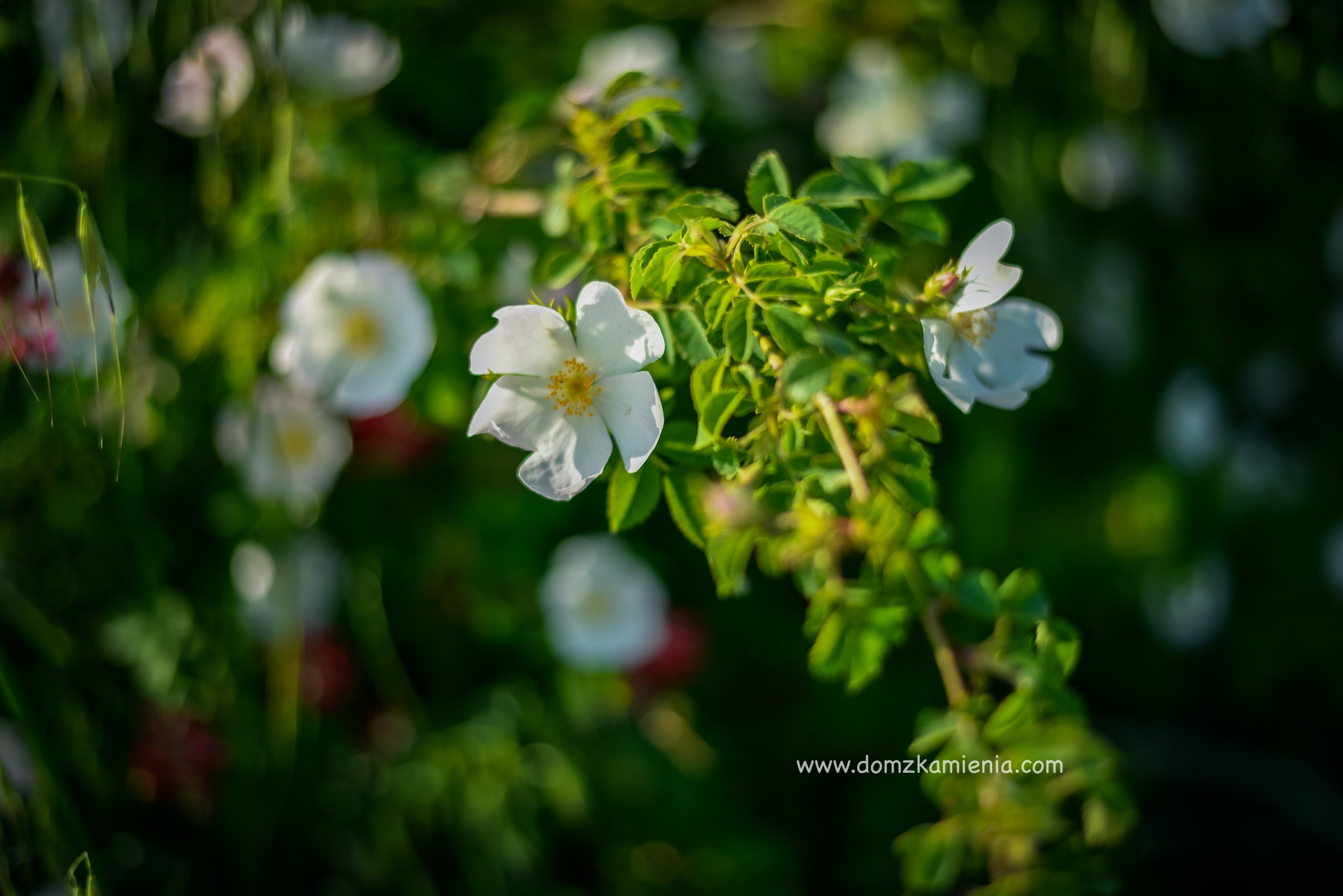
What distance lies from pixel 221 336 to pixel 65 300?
17 cm

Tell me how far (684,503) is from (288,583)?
0.83m

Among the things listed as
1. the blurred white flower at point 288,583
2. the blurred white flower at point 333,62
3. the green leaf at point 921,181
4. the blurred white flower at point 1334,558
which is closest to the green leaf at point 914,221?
the green leaf at point 921,181

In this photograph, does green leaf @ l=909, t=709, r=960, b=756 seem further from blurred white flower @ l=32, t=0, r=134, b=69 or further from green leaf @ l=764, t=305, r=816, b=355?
blurred white flower @ l=32, t=0, r=134, b=69

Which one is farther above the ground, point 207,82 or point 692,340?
point 207,82

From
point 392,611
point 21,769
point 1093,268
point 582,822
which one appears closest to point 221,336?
point 392,611

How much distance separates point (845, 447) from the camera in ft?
1.67

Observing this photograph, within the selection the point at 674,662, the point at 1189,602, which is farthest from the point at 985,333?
the point at 1189,602

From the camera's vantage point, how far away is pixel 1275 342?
172cm

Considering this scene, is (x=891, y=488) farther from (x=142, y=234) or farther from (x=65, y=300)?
(x=142, y=234)

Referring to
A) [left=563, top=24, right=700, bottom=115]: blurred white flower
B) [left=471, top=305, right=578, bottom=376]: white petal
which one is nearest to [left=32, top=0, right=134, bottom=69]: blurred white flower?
[left=563, top=24, right=700, bottom=115]: blurred white flower

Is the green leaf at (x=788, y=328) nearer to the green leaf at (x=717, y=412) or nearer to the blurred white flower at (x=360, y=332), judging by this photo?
the green leaf at (x=717, y=412)

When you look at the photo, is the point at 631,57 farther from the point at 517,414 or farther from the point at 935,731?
the point at 935,731

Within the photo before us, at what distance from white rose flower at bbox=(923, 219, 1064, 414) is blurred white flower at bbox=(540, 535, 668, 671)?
849 millimetres

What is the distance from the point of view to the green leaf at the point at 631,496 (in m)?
0.54
